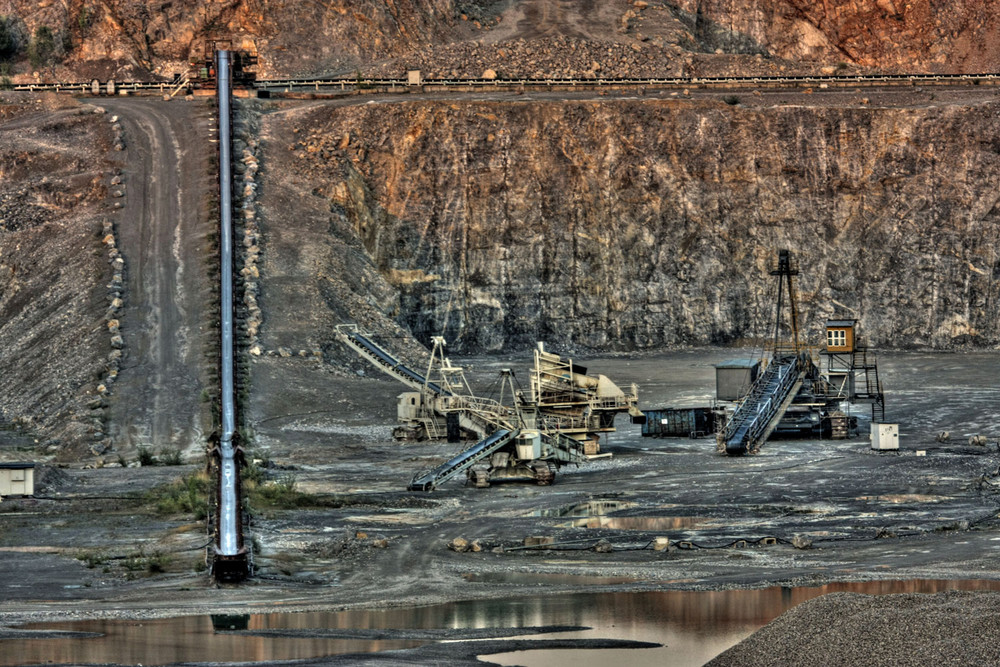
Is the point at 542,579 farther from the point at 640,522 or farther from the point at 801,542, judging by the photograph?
the point at 640,522

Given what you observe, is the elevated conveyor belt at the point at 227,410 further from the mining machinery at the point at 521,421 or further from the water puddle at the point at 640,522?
the water puddle at the point at 640,522

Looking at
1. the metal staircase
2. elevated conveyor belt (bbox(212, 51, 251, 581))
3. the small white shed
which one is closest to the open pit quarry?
elevated conveyor belt (bbox(212, 51, 251, 581))

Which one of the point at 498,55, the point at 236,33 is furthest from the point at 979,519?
the point at 236,33

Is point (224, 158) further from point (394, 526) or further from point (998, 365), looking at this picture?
point (394, 526)

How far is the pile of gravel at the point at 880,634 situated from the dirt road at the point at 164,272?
37.4 m

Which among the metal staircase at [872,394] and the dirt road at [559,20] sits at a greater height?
the dirt road at [559,20]

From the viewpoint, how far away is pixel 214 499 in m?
59.4

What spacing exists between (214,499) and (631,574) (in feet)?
48.9

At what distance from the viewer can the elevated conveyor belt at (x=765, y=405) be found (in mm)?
74750

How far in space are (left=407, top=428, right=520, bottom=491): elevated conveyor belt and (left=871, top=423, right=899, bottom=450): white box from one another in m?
14.5

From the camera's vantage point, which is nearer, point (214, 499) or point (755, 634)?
point (755, 634)

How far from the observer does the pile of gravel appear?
123 ft

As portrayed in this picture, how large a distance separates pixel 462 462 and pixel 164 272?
108 feet

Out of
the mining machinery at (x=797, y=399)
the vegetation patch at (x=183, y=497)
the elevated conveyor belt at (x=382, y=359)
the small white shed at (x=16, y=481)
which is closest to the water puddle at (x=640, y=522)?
the vegetation patch at (x=183, y=497)
